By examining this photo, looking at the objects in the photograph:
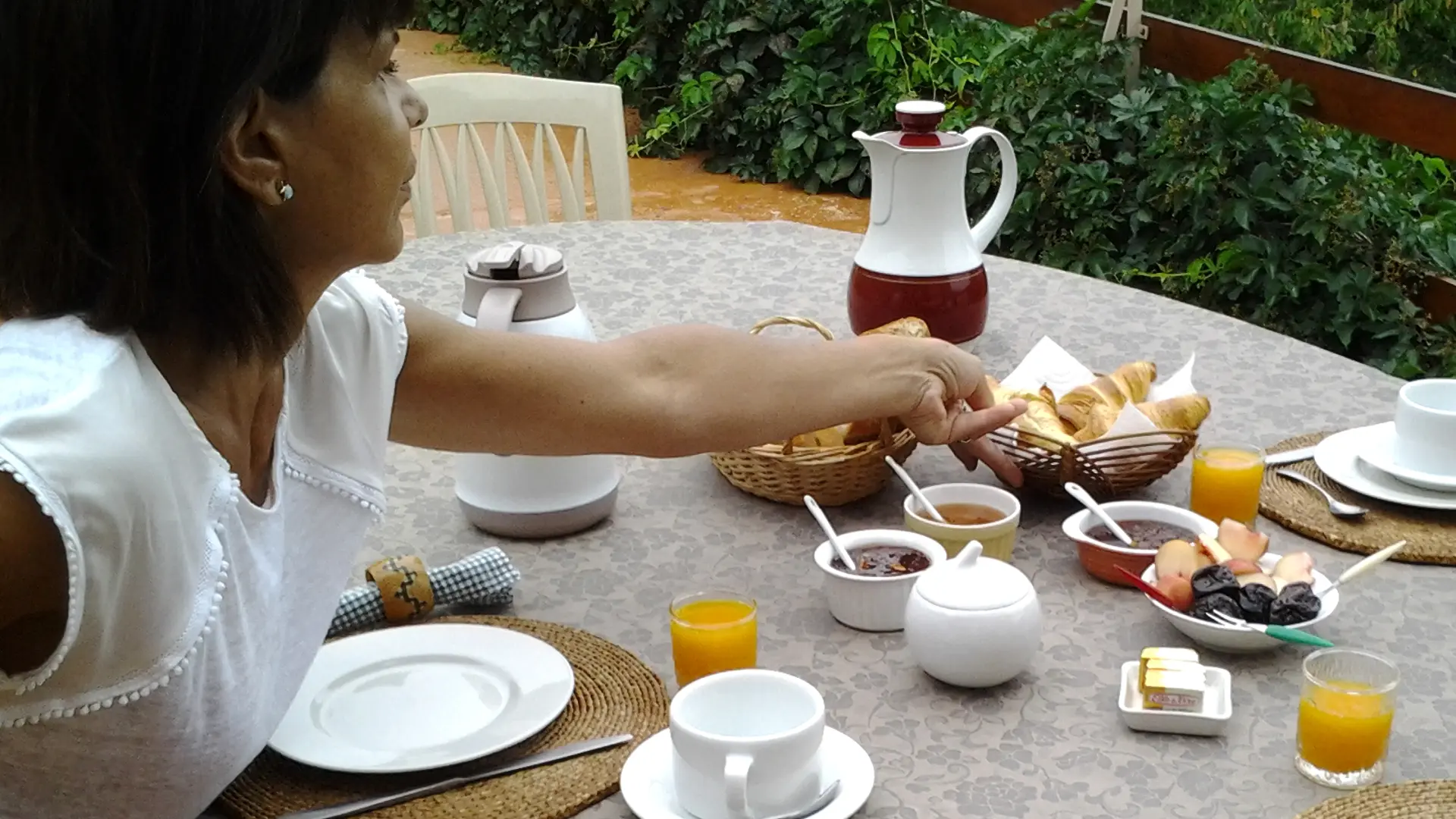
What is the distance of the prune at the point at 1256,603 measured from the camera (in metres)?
1.09

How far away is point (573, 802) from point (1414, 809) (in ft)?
1.75

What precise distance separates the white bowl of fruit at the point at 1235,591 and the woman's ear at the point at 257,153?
0.72 metres

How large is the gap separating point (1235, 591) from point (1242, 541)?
0.09 meters

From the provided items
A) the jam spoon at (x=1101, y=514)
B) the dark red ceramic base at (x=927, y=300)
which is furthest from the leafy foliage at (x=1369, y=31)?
the jam spoon at (x=1101, y=514)

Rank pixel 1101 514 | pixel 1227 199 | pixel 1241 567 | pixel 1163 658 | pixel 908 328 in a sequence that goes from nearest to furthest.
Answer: pixel 1163 658 < pixel 1241 567 < pixel 1101 514 < pixel 908 328 < pixel 1227 199

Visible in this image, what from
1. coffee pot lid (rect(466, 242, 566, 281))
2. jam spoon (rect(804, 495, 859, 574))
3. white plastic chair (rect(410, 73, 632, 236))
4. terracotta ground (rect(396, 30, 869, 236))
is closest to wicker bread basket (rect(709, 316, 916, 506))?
jam spoon (rect(804, 495, 859, 574))

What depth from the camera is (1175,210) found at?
3.39 m

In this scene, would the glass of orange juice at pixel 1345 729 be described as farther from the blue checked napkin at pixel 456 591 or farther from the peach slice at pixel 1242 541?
the blue checked napkin at pixel 456 591

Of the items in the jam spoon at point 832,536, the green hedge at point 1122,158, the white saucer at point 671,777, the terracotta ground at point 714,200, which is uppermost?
the jam spoon at point 832,536

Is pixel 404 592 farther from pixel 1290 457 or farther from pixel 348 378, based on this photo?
pixel 1290 457

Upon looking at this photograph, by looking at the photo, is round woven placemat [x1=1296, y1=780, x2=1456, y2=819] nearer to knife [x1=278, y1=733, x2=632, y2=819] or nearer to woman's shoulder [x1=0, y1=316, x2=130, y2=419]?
knife [x1=278, y1=733, x2=632, y2=819]

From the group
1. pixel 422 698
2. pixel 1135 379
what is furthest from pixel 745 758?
pixel 1135 379

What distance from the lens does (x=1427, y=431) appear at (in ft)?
4.36

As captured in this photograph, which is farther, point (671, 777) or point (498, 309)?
point (498, 309)
